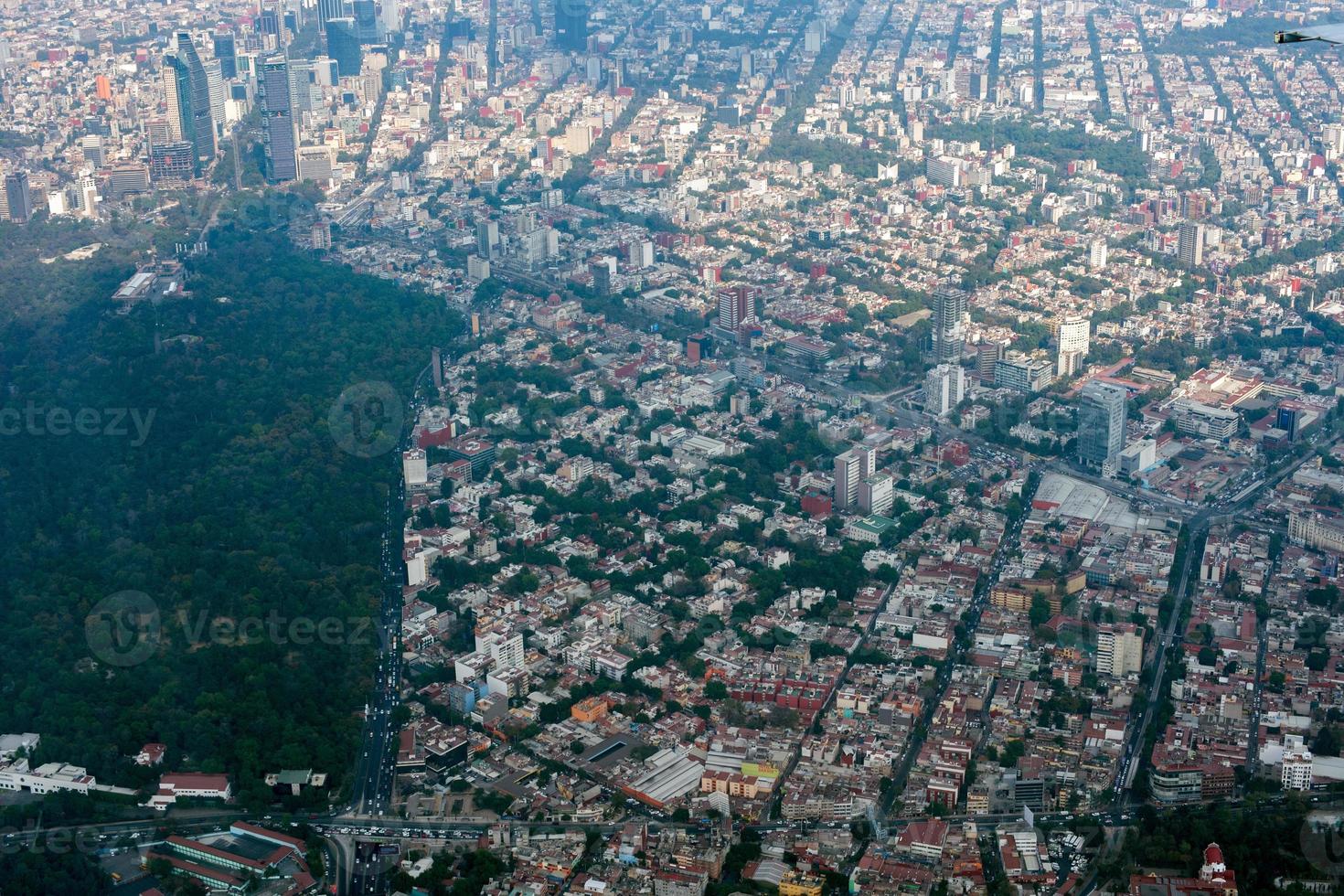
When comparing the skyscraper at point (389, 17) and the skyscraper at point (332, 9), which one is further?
the skyscraper at point (389, 17)

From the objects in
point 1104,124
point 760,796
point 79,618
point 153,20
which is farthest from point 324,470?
point 153,20

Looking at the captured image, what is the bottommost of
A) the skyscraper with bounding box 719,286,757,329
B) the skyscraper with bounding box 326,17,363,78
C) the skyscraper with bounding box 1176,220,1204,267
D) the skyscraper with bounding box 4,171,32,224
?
the skyscraper with bounding box 719,286,757,329

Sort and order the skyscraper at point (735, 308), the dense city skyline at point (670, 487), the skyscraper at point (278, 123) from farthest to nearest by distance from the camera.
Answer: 1. the skyscraper at point (278, 123)
2. the skyscraper at point (735, 308)
3. the dense city skyline at point (670, 487)

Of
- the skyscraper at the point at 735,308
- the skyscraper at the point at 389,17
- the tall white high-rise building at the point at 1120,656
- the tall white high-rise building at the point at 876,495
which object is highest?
the skyscraper at the point at 389,17

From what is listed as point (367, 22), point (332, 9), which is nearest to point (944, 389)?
point (367, 22)

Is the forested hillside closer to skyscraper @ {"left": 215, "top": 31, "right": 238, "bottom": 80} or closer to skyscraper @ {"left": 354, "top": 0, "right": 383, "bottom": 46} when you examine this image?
skyscraper @ {"left": 215, "top": 31, "right": 238, "bottom": 80}

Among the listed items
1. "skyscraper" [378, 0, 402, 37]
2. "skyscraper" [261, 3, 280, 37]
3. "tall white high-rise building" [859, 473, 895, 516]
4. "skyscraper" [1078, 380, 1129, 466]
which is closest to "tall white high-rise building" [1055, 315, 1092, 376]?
"skyscraper" [1078, 380, 1129, 466]

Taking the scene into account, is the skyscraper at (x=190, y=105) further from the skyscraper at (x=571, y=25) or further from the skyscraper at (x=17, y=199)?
the skyscraper at (x=571, y=25)

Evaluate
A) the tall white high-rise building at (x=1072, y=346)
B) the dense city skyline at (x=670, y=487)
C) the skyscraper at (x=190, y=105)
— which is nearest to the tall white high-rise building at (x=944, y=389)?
the dense city skyline at (x=670, y=487)
